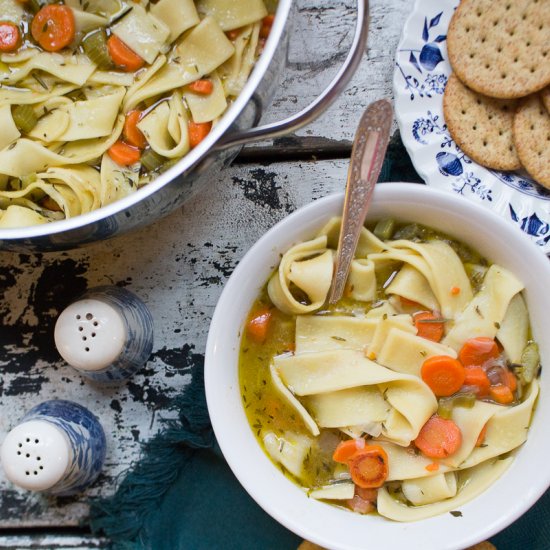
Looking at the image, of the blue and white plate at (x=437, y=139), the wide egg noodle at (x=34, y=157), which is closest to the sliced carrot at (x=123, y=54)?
the wide egg noodle at (x=34, y=157)

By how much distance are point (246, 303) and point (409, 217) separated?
669mm

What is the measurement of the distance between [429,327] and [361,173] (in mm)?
641

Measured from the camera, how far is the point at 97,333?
9.12ft

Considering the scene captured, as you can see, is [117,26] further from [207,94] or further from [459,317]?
[459,317]

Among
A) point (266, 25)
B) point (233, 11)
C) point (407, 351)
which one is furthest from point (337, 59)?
point (407, 351)

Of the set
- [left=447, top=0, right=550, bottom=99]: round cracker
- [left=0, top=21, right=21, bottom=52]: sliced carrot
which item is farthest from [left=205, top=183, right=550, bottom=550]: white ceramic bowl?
[left=0, top=21, right=21, bottom=52]: sliced carrot

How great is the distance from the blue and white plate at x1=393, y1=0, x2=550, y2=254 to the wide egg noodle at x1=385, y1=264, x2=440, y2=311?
0.39m

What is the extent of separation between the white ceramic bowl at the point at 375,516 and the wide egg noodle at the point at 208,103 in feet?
1.71

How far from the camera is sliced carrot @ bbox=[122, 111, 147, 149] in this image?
2879 mm

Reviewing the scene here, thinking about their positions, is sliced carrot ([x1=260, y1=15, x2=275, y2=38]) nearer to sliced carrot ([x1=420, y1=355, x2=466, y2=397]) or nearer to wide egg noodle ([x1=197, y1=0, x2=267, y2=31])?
wide egg noodle ([x1=197, y1=0, x2=267, y2=31])

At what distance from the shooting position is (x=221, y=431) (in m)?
2.67

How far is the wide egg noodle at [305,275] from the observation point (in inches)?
106

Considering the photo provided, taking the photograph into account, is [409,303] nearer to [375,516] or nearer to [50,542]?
[375,516]

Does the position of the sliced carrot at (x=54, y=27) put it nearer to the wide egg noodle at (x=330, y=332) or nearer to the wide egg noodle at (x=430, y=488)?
the wide egg noodle at (x=330, y=332)
